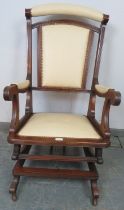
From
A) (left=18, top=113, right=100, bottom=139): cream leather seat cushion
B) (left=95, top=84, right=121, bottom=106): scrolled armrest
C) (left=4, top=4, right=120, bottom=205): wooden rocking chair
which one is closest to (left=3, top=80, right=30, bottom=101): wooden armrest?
(left=4, top=4, right=120, bottom=205): wooden rocking chair

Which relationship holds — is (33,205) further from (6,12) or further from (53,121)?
(6,12)

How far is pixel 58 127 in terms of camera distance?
4.16ft

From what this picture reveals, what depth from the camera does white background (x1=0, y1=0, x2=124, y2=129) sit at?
1.72m

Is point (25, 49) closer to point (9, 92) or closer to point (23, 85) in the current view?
point (23, 85)

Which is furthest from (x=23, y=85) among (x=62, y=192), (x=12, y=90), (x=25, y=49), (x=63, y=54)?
(x=62, y=192)

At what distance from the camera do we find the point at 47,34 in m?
1.53

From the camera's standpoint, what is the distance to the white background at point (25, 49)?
5.65 ft

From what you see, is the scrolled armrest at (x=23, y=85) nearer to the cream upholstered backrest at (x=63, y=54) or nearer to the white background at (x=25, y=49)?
the cream upholstered backrest at (x=63, y=54)

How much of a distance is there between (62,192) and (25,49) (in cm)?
102

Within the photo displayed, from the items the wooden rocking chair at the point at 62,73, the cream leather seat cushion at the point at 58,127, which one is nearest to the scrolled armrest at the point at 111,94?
the wooden rocking chair at the point at 62,73

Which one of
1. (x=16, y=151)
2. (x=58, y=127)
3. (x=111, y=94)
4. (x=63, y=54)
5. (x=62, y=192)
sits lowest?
(x=62, y=192)

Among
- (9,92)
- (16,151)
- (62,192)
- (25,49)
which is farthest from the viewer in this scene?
(25,49)

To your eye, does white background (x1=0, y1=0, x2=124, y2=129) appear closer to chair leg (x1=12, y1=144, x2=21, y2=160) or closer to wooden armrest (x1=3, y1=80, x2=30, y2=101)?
wooden armrest (x1=3, y1=80, x2=30, y2=101)

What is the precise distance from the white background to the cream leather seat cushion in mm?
491
